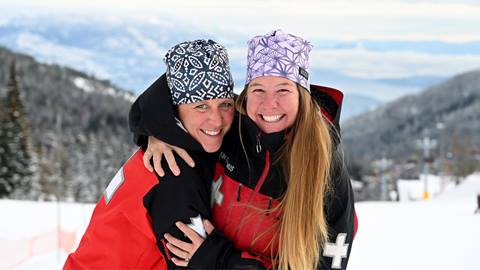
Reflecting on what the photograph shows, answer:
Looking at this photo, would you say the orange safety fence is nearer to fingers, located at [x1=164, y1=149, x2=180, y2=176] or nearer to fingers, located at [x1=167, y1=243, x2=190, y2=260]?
fingers, located at [x1=167, y1=243, x2=190, y2=260]

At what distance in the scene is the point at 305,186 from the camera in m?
2.80

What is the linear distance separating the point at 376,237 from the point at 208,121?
576 cm

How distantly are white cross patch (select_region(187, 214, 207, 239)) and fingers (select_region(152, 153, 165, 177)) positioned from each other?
273 millimetres

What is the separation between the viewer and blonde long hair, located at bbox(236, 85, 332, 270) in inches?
109

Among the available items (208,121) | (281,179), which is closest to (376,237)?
(281,179)

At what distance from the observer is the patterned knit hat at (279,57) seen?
2.83 m

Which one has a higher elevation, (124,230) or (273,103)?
(273,103)

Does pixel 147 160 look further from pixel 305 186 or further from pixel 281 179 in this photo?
pixel 305 186

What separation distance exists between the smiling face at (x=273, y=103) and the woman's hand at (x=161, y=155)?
0.39 meters

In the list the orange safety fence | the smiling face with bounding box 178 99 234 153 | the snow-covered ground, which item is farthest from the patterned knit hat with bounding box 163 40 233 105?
the orange safety fence

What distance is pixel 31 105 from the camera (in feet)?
263

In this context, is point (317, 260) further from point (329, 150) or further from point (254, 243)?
point (329, 150)

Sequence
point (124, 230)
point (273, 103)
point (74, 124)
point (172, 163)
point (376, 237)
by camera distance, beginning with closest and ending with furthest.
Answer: point (273, 103) → point (172, 163) → point (124, 230) → point (376, 237) → point (74, 124)

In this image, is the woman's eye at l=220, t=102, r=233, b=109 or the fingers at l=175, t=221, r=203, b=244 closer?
the fingers at l=175, t=221, r=203, b=244
